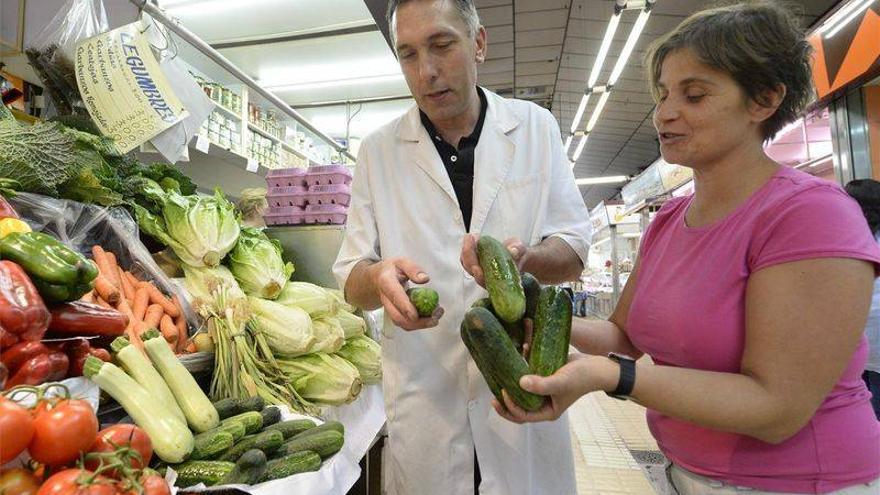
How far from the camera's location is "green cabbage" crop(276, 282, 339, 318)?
2.77 metres

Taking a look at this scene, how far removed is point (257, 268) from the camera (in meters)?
2.87

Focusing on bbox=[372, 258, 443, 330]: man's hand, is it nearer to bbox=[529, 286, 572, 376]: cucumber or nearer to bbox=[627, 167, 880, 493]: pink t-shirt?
bbox=[529, 286, 572, 376]: cucumber

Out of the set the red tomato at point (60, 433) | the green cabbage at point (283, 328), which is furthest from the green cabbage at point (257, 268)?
the red tomato at point (60, 433)

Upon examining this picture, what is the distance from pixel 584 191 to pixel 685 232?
25646 mm

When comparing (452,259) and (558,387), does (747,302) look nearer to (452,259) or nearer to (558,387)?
(558,387)

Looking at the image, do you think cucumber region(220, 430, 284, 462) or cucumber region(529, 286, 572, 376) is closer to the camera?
cucumber region(529, 286, 572, 376)

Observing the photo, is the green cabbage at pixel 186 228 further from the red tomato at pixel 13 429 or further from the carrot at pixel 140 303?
the red tomato at pixel 13 429

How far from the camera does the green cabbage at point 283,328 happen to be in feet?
8.13

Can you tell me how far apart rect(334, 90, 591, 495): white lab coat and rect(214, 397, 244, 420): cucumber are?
582 mm

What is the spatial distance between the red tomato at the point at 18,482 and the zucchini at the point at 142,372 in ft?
1.79

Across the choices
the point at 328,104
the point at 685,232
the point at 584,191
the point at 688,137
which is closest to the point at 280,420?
the point at 685,232

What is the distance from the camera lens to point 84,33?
255 centimetres

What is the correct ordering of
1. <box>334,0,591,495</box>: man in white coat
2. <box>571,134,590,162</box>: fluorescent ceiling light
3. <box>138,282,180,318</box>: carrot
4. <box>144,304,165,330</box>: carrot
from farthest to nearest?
1. <box>571,134,590,162</box>: fluorescent ceiling light
2. <box>138,282,180,318</box>: carrot
3. <box>144,304,165,330</box>: carrot
4. <box>334,0,591,495</box>: man in white coat

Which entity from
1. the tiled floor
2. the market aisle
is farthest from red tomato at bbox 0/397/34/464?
the tiled floor
